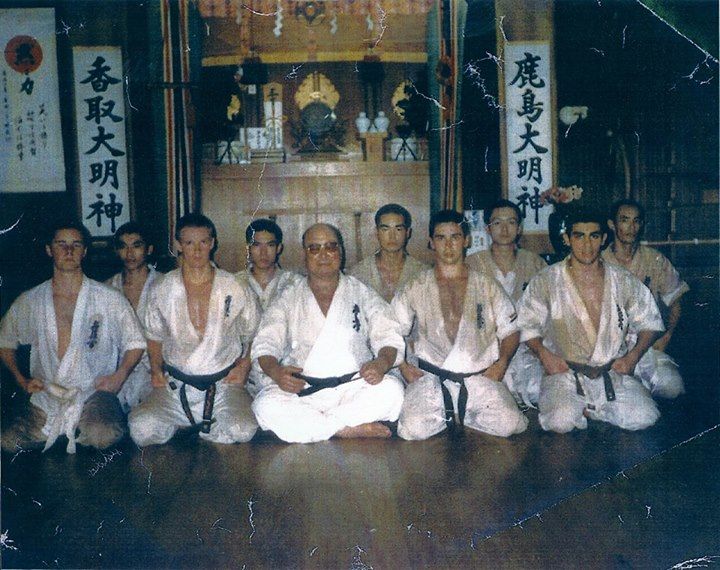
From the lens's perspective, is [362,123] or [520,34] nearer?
[520,34]

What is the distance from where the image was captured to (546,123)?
14.8ft

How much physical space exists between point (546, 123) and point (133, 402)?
3.40 metres

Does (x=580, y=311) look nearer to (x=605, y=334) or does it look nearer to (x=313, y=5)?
(x=605, y=334)

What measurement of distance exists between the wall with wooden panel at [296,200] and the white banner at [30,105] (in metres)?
1.28

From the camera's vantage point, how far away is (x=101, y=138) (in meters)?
4.59

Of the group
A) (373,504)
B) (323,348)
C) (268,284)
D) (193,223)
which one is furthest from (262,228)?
(373,504)

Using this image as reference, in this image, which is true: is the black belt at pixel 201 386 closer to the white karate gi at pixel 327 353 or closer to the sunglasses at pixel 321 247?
the white karate gi at pixel 327 353

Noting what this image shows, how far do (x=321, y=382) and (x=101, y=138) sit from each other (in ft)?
8.26

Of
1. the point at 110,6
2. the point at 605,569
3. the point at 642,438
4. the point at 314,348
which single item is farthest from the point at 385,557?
the point at 110,6

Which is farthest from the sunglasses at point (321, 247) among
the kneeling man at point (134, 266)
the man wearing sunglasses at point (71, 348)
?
the kneeling man at point (134, 266)

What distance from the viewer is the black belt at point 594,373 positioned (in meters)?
3.71

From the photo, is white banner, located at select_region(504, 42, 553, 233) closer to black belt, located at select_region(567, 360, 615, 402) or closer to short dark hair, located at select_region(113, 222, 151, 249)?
black belt, located at select_region(567, 360, 615, 402)

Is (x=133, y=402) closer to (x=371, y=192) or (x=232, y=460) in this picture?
(x=232, y=460)

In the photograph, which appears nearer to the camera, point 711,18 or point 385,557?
point 385,557
